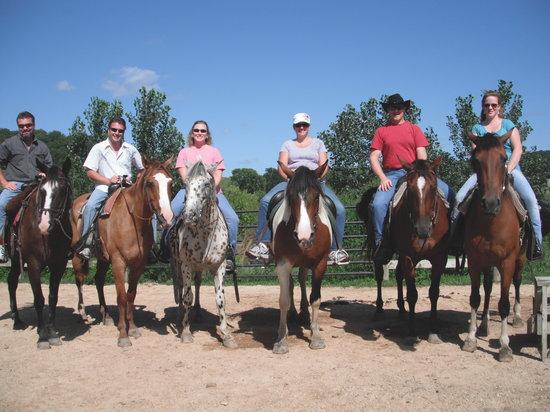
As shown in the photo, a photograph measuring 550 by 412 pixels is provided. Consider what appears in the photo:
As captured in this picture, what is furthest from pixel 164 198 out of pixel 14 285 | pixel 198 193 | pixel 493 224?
pixel 493 224

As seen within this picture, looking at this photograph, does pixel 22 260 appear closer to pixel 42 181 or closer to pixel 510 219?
pixel 42 181

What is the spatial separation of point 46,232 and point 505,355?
224 inches

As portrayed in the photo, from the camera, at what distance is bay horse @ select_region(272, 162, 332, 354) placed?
208 inches

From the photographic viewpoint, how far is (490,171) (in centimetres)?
501

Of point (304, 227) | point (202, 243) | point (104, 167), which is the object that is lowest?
point (202, 243)

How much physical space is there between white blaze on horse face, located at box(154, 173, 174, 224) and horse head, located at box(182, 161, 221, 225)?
296 mm

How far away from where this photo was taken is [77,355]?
19.3ft

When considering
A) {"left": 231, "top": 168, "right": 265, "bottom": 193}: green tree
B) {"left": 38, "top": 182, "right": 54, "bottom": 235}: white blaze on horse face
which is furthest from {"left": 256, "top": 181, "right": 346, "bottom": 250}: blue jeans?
{"left": 231, "top": 168, "right": 265, "bottom": 193}: green tree

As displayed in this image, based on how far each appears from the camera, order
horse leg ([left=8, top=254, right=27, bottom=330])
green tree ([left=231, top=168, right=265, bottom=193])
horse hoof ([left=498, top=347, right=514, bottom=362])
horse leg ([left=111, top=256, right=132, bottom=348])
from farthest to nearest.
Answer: green tree ([left=231, top=168, right=265, bottom=193]) → horse leg ([left=8, top=254, right=27, bottom=330]) → horse leg ([left=111, top=256, right=132, bottom=348]) → horse hoof ([left=498, top=347, right=514, bottom=362])

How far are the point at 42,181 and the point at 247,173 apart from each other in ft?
Result: 245

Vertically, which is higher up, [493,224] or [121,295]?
[493,224]

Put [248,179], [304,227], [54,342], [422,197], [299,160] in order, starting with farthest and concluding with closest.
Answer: [248,179] → [299,160] → [54,342] → [422,197] → [304,227]

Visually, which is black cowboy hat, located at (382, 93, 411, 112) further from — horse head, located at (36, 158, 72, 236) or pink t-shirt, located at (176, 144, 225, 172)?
horse head, located at (36, 158, 72, 236)

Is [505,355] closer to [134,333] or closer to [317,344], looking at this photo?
[317,344]
